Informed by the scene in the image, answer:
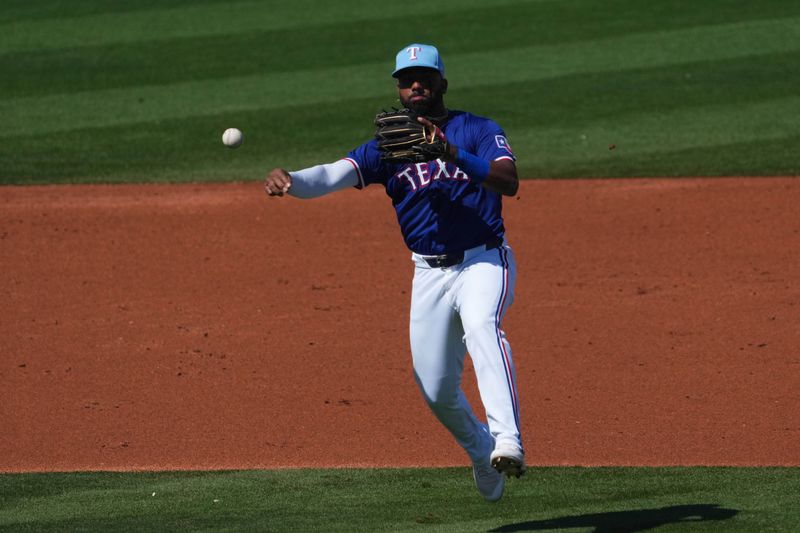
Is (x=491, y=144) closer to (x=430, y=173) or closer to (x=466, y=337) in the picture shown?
(x=430, y=173)

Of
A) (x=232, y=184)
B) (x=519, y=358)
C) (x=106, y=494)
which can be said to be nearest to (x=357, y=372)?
(x=519, y=358)

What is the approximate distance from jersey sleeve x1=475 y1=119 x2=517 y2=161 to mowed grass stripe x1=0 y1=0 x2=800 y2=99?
38.7 ft

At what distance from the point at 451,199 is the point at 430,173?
0.16 metres

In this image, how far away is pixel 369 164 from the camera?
662 centimetres

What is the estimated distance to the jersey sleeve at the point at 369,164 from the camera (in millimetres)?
6613

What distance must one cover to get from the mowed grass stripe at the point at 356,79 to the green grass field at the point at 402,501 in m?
9.71

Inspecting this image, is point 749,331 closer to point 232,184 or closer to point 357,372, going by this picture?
point 357,372

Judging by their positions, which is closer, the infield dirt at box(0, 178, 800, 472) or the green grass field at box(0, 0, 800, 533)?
the infield dirt at box(0, 178, 800, 472)

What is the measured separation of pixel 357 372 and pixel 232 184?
5.58 metres

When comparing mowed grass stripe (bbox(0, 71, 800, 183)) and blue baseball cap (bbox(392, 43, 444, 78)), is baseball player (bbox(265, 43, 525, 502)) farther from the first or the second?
mowed grass stripe (bbox(0, 71, 800, 183))

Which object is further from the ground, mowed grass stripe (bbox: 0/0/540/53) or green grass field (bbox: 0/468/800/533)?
mowed grass stripe (bbox: 0/0/540/53)

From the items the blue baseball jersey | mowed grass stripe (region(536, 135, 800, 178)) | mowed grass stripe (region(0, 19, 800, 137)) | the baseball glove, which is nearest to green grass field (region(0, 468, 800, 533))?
the blue baseball jersey

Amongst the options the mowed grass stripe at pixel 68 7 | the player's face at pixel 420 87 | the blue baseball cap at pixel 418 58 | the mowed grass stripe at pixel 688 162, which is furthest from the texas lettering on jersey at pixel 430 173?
the mowed grass stripe at pixel 68 7

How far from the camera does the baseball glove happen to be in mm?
5984
